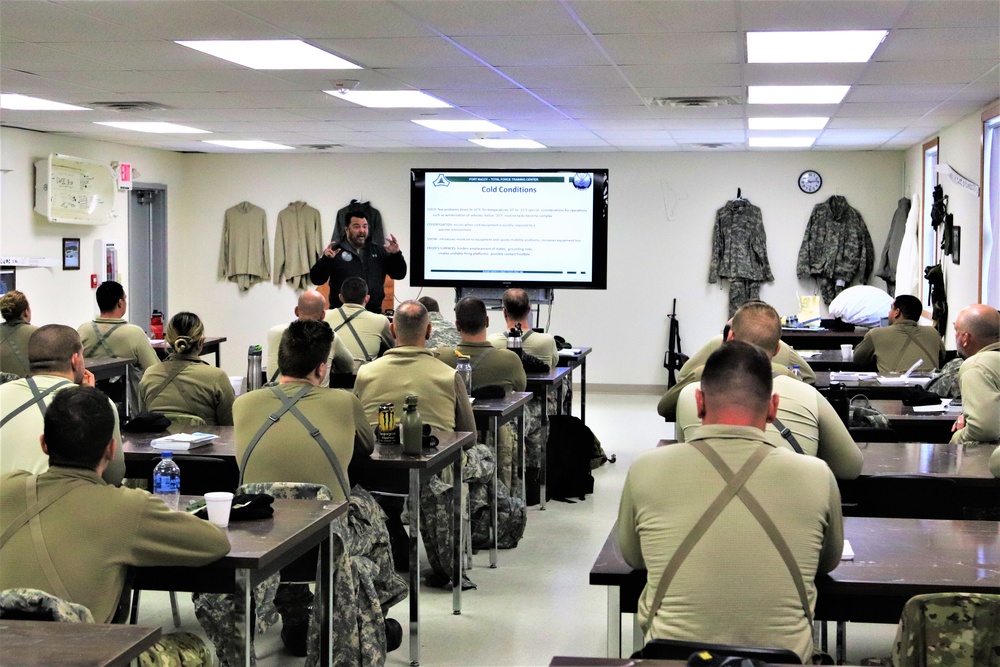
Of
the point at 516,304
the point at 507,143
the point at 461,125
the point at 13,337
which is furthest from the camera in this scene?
the point at 507,143

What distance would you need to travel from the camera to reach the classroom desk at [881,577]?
2.61 meters

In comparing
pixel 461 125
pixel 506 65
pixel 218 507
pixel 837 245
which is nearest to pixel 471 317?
pixel 506 65

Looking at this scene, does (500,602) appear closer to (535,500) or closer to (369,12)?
A: (535,500)

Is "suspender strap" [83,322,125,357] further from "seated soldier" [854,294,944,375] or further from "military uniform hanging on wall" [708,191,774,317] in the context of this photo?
"military uniform hanging on wall" [708,191,774,317]

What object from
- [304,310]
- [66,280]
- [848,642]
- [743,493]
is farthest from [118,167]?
[743,493]

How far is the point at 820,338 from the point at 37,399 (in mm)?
7906

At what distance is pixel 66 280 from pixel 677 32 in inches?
305

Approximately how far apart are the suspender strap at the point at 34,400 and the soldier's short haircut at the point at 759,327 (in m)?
2.43

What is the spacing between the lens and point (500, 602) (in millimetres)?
5121

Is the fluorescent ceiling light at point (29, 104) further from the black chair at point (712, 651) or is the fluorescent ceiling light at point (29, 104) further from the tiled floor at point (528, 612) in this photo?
the black chair at point (712, 651)

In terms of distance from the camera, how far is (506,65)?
6.59 meters

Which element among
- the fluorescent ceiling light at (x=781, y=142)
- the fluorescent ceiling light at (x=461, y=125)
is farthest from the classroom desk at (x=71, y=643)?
the fluorescent ceiling light at (x=781, y=142)

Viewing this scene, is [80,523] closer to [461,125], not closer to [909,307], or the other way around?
[909,307]

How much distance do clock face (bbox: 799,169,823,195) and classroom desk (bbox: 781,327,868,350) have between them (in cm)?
264
